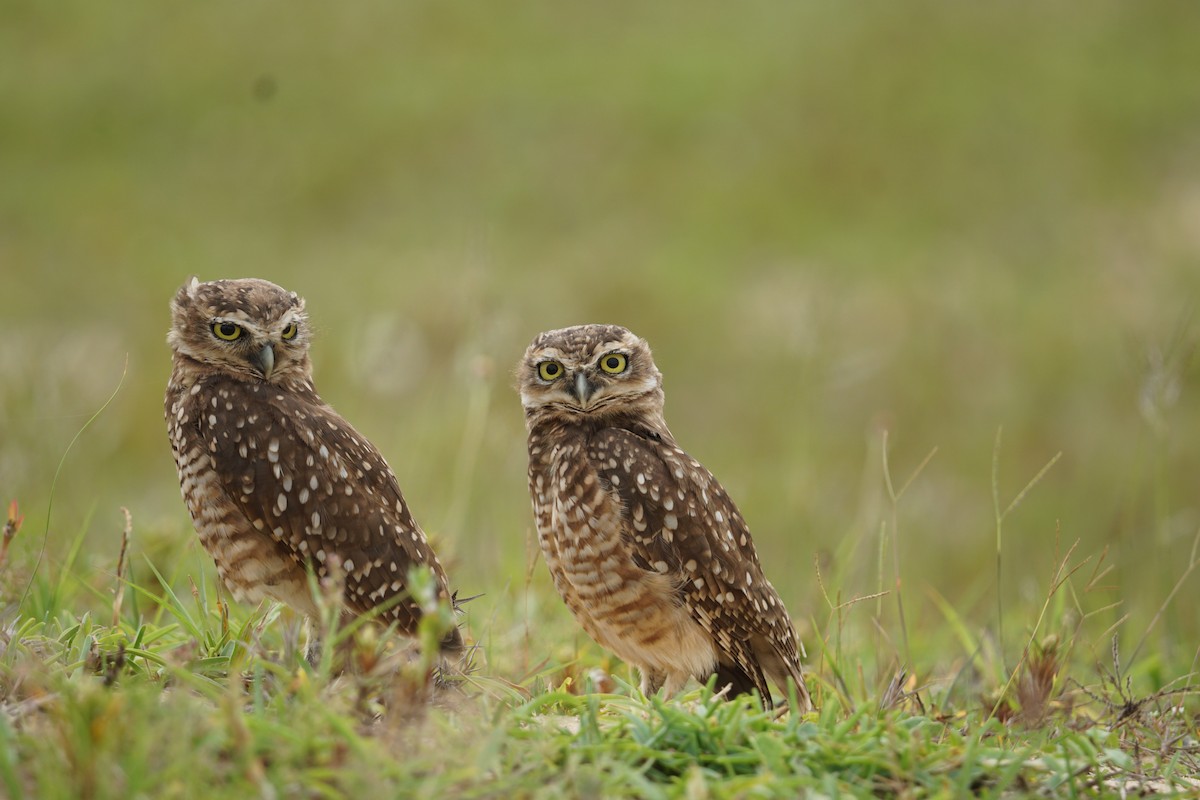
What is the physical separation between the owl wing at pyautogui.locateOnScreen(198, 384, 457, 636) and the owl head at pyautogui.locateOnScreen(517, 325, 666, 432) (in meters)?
0.69

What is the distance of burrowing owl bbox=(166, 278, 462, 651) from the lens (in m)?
3.48

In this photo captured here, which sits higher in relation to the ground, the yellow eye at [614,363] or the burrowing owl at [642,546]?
the yellow eye at [614,363]

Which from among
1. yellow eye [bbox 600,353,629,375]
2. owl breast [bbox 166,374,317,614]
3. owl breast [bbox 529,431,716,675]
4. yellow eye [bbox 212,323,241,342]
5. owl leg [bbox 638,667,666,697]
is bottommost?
owl leg [bbox 638,667,666,697]

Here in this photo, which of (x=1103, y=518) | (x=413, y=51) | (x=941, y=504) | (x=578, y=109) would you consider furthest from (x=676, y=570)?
(x=413, y=51)

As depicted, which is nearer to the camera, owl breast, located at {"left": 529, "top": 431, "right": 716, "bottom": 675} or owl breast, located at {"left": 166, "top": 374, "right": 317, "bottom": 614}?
owl breast, located at {"left": 166, "top": 374, "right": 317, "bottom": 614}

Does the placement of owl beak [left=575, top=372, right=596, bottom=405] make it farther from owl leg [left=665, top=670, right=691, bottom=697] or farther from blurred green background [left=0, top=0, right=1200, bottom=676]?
blurred green background [left=0, top=0, right=1200, bottom=676]

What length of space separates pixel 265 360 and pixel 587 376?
1020mm

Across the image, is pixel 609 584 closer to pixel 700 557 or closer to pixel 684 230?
pixel 700 557

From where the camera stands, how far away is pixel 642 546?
149 inches

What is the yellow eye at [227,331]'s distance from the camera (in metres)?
3.68

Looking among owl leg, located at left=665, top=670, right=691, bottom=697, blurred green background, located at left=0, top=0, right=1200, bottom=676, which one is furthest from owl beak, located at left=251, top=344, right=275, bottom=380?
owl leg, located at left=665, top=670, right=691, bottom=697

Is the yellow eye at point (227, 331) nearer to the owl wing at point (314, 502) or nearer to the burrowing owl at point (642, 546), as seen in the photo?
the owl wing at point (314, 502)

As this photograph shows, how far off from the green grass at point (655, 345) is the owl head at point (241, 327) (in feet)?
0.98

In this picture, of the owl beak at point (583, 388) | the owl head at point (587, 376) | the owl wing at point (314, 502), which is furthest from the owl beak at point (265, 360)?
the owl beak at point (583, 388)
